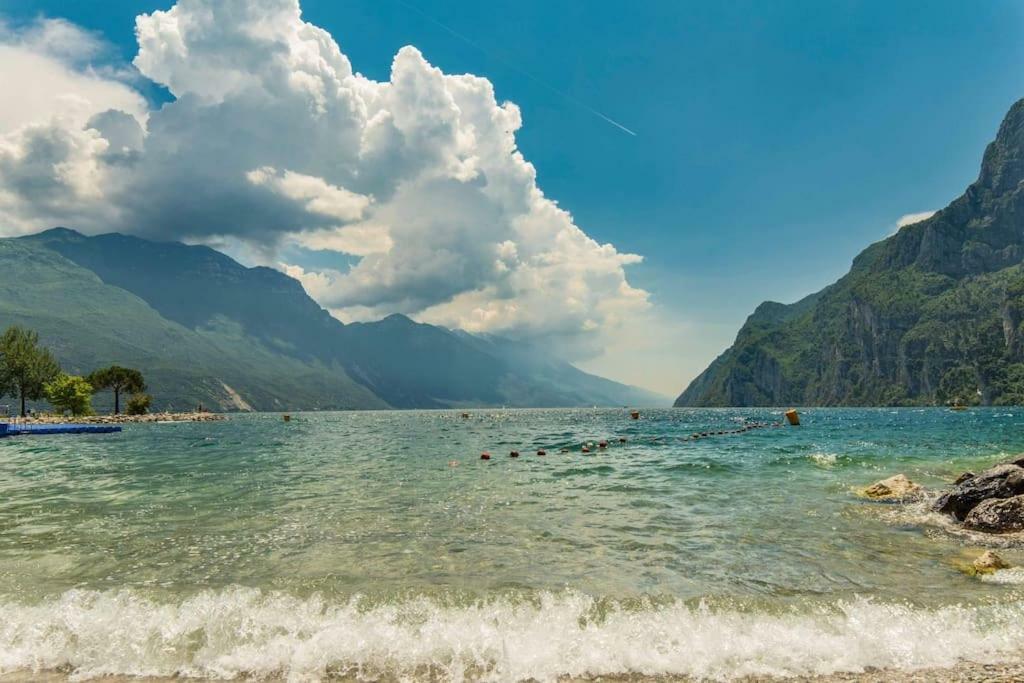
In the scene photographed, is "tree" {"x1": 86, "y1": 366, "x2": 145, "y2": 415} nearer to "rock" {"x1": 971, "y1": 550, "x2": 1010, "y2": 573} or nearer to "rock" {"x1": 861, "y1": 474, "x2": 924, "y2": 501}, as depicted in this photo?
"rock" {"x1": 861, "y1": 474, "x2": 924, "y2": 501}

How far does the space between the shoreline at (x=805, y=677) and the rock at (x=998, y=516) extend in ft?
38.3

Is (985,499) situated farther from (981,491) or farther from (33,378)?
(33,378)

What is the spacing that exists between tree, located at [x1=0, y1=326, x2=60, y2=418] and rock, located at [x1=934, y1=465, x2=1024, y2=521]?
162911mm

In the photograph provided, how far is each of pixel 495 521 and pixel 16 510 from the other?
20697 millimetres

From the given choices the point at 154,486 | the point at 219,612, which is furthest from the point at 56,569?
the point at 154,486

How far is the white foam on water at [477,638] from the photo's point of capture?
377 inches

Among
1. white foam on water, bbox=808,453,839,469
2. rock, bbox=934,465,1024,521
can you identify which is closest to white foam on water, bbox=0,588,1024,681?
rock, bbox=934,465,1024,521

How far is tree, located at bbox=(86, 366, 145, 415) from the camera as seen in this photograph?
511 ft

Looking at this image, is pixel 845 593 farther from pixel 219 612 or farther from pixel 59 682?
pixel 59 682

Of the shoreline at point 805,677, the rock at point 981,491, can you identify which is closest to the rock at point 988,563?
the shoreline at point 805,677

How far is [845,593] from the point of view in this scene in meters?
12.4

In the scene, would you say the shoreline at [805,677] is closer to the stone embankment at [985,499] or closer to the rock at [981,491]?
the stone embankment at [985,499]

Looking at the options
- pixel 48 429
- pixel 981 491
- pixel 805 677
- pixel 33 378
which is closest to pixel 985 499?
pixel 981 491

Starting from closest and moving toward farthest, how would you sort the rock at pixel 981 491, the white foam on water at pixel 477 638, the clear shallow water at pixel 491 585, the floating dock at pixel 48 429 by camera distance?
1. the white foam on water at pixel 477 638
2. the clear shallow water at pixel 491 585
3. the rock at pixel 981 491
4. the floating dock at pixel 48 429
